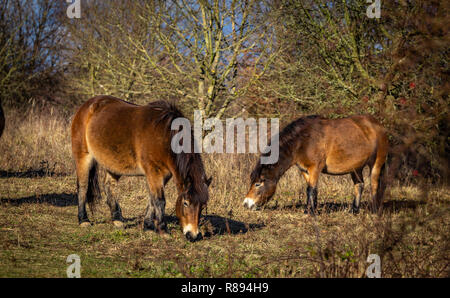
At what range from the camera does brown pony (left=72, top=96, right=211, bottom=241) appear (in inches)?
220

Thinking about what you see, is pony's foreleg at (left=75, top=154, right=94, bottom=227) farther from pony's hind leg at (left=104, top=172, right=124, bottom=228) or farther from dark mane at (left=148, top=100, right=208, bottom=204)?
dark mane at (left=148, top=100, right=208, bottom=204)

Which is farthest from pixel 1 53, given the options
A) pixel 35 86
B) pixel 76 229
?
pixel 76 229

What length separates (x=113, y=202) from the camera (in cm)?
690


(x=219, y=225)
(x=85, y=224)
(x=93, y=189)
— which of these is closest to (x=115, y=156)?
(x=93, y=189)

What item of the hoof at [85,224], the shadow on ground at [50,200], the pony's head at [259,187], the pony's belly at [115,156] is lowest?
the hoof at [85,224]

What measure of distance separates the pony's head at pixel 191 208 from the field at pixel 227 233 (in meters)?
0.21

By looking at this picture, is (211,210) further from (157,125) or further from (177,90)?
(177,90)

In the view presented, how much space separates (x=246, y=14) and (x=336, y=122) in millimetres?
4106

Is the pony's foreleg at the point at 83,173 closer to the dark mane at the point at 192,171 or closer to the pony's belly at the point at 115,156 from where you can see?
the pony's belly at the point at 115,156

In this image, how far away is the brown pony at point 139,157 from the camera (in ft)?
18.3

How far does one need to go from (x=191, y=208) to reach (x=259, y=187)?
2482 mm

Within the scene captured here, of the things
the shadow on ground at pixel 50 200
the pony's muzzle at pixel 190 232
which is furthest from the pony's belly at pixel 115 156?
the shadow on ground at pixel 50 200

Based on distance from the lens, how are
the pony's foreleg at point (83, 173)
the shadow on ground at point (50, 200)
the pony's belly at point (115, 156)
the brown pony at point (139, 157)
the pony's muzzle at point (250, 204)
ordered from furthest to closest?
the shadow on ground at point (50, 200) → the pony's muzzle at point (250, 204) → the pony's foreleg at point (83, 173) → the pony's belly at point (115, 156) → the brown pony at point (139, 157)

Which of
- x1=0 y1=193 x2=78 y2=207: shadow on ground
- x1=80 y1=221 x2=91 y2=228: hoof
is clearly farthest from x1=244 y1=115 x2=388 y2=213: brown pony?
x1=0 y1=193 x2=78 y2=207: shadow on ground
